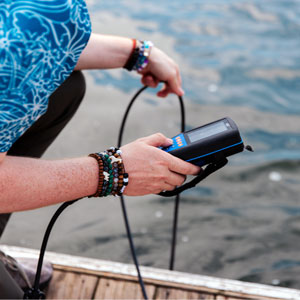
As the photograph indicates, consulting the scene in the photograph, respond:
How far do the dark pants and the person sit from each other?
246mm

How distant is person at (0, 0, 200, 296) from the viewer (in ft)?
2.14

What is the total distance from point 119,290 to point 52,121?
0.45 m

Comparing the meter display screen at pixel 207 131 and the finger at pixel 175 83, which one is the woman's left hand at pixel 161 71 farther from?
the meter display screen at pixel 207 131

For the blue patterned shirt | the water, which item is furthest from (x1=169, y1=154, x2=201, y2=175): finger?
the water

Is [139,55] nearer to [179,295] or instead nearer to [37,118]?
[37,118]

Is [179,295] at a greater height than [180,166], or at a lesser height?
lesser

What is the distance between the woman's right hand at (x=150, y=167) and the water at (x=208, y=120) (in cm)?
75

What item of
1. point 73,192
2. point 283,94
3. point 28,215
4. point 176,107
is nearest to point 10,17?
point 73,192

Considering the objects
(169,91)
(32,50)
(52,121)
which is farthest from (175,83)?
(32,50)

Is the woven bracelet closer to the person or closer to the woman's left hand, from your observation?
the woman's left hand

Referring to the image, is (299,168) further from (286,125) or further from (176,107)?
(176,107)

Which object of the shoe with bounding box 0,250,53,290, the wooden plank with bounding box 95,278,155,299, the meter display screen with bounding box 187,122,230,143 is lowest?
the wooden plank with bounding box 95,278,155,299

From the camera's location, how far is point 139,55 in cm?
116

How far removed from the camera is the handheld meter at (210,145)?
0.85m
